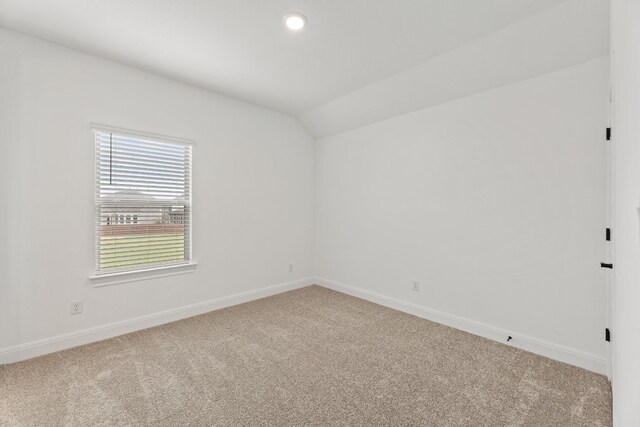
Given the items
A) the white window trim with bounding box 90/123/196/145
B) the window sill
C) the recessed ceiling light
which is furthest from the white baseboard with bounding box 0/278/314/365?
the recessed ceiling light

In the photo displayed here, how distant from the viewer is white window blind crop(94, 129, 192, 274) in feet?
9.21

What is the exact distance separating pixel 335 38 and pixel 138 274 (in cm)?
297

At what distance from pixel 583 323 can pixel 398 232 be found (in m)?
1.85

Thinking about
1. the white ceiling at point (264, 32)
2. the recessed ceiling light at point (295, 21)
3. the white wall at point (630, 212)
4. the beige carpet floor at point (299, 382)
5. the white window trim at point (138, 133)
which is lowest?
the beige carpet floor at point (299, 382)

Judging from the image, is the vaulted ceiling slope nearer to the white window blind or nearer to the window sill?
the white window blind

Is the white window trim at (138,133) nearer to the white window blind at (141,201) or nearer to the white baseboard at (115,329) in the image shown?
the white window blind at (141,201)

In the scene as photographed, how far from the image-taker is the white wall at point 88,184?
2.36 metres

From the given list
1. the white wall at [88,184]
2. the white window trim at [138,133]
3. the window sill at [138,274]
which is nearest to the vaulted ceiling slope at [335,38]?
the white wall at [88,184]

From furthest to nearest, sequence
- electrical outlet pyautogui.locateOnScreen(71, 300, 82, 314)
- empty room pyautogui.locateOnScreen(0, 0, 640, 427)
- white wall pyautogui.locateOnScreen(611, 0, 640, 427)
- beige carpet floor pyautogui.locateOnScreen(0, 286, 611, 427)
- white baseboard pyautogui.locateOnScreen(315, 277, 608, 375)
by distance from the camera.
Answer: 1. electrical outlet pyautogui.locateOnScreen(71, 300, 82, 314)
2. white baseboard pyautogui.locateOnScreen(315, 277, 608, 375)
3. empty room pyautogui.locateOnScreen(0, 0, 640, 427)
4. beige carpet floor pyautogui.locateOnScreen(0, 286, 611, 427)
5. white wall pyautogui.locateOnScreen(611, 0, 640, 427)

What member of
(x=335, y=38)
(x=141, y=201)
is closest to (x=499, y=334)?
(x=335, y=38)

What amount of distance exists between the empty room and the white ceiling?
21 millimetres

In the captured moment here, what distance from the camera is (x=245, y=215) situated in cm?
386

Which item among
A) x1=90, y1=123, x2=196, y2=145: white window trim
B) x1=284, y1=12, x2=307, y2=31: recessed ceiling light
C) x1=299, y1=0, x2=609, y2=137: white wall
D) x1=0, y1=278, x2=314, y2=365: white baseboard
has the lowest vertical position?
x1=0, y1=278, x2=314, y2=365: white baseboard

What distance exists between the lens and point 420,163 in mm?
3398
